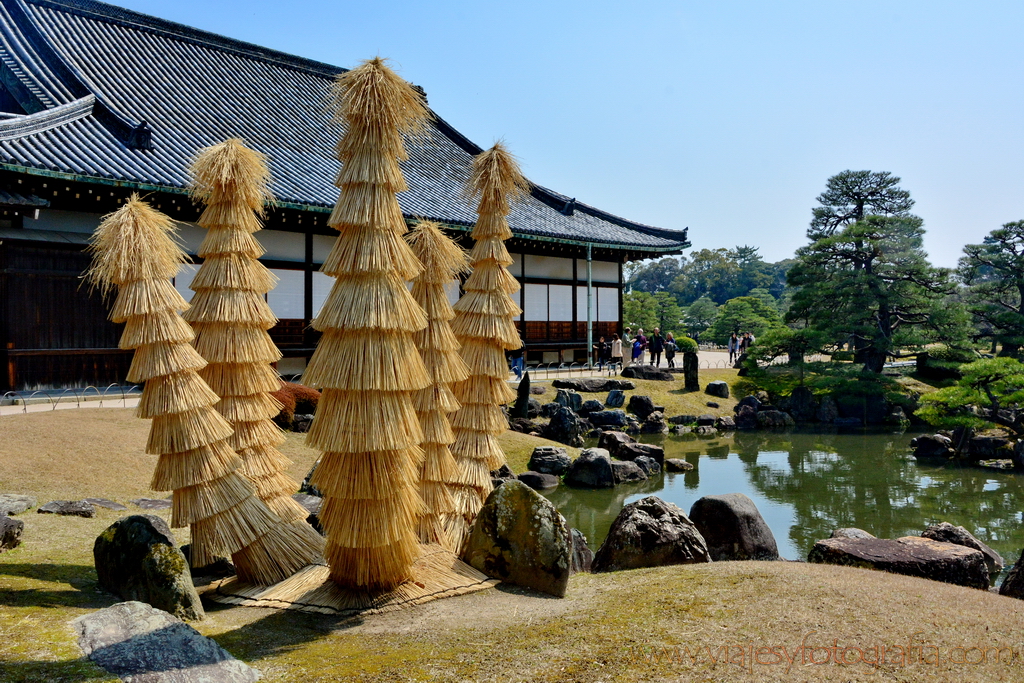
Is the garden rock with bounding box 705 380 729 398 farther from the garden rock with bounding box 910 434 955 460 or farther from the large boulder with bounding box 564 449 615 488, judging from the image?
the large boulder with bounding box 564 449 615 488

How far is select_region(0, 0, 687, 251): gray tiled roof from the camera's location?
15.5m

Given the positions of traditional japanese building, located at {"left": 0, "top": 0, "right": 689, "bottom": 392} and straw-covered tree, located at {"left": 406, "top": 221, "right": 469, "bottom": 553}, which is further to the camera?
traditional japanese building, located at {"left": 0, "top": 0, "right": 689, "bottom": 392}

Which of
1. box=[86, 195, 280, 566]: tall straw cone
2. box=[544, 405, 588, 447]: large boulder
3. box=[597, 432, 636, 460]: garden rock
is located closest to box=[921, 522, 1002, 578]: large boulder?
box=[597, 432, 636, 460]: garden rock

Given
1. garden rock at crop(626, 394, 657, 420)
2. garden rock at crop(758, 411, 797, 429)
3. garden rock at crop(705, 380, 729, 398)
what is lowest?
garden rock at crop(758, 411, 797, 429)

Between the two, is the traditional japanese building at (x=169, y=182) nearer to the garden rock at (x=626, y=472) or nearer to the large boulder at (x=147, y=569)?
the garden rock at (x=626, y=472)

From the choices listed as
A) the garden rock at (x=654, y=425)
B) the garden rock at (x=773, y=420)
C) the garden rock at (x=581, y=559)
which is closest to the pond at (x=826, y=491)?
the garden rock at (x=654, y=425)

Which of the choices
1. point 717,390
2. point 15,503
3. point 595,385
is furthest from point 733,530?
point 717,390

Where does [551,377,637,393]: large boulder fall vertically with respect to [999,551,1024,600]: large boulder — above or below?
above

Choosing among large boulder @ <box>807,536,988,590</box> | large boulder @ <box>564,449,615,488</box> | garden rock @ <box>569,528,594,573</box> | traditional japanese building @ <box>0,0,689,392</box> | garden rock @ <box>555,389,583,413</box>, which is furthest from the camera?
garden rock @ <box>555,389,583,413</box>

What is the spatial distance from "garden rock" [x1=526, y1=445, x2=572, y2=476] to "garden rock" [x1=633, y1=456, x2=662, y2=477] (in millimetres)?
1931

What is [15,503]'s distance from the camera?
A: 8227mm

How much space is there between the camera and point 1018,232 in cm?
2912

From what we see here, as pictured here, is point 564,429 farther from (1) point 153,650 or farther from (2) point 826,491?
(1) point 153,650

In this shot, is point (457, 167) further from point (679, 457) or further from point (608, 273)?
point (679, 457)
